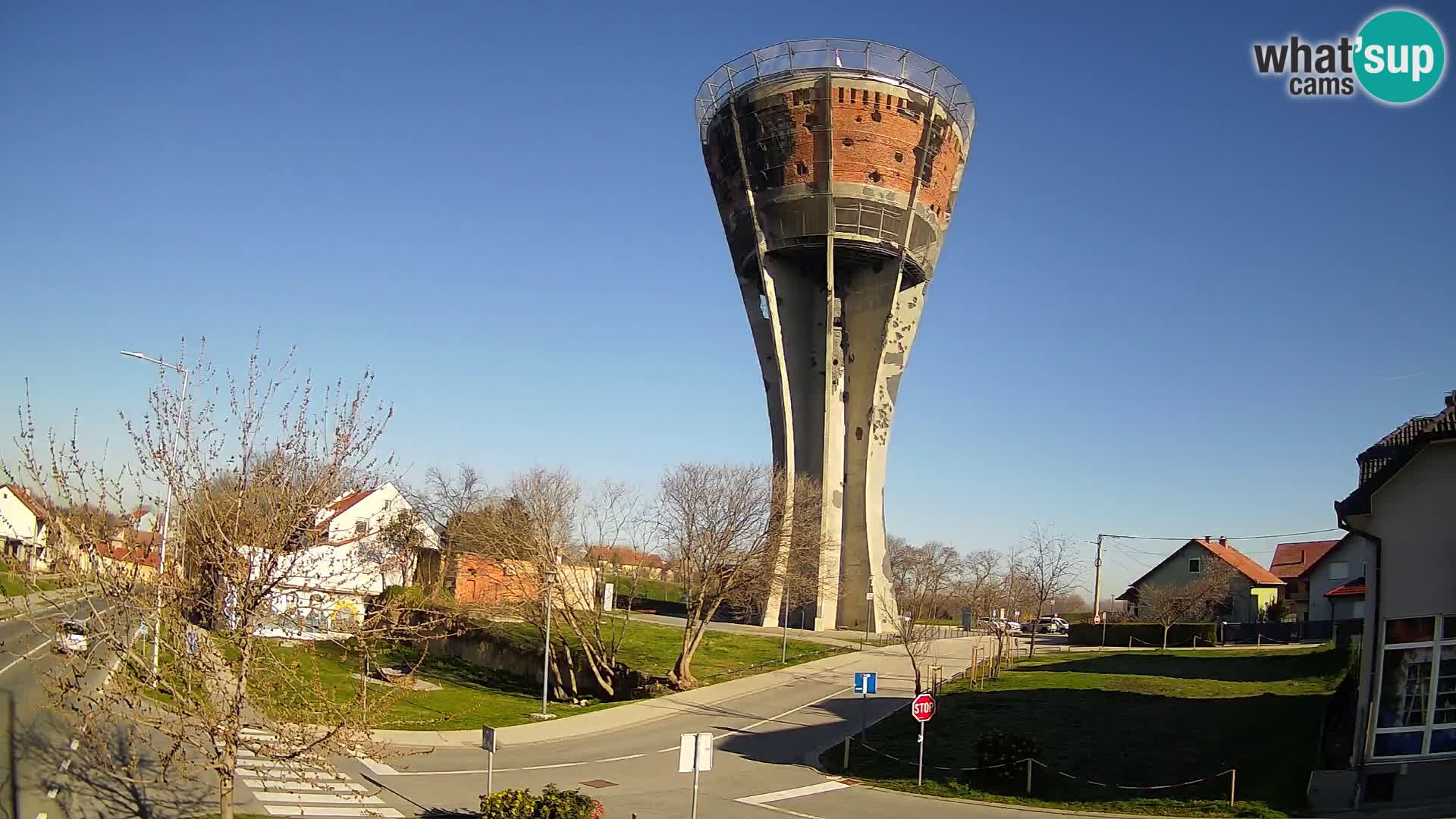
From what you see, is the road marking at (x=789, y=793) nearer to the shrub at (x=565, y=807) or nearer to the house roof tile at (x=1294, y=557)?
the shrub at (x=565, y=807)

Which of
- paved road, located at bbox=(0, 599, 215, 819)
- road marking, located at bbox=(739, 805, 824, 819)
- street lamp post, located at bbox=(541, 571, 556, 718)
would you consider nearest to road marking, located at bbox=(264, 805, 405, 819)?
paved road, located at bbox=(0, 599, 215, 819)

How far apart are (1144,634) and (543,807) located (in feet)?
148

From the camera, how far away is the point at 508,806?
15.9 metres

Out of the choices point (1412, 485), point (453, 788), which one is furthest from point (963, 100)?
point (453, 788)

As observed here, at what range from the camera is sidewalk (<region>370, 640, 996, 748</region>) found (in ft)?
85.7

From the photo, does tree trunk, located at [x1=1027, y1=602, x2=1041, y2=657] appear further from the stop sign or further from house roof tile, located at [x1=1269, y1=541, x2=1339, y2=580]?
house roof tile, located at [x1=1269, y1=541, x2=1339, y2=580]

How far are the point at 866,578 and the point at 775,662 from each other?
12.3 metres

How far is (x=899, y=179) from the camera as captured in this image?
53.8 meters

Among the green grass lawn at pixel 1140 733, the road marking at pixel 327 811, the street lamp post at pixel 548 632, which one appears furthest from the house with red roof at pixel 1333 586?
the road marking at pixel 327 811

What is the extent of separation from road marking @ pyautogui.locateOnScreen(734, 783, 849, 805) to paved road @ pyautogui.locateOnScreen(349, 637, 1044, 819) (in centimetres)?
3

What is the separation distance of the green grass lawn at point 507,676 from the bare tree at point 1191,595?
92.8ft

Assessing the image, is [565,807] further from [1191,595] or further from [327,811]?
[1191,595]

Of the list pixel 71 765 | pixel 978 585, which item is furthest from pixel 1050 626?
pixel 71 765

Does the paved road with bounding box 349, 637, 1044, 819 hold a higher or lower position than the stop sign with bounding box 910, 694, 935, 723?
lower
